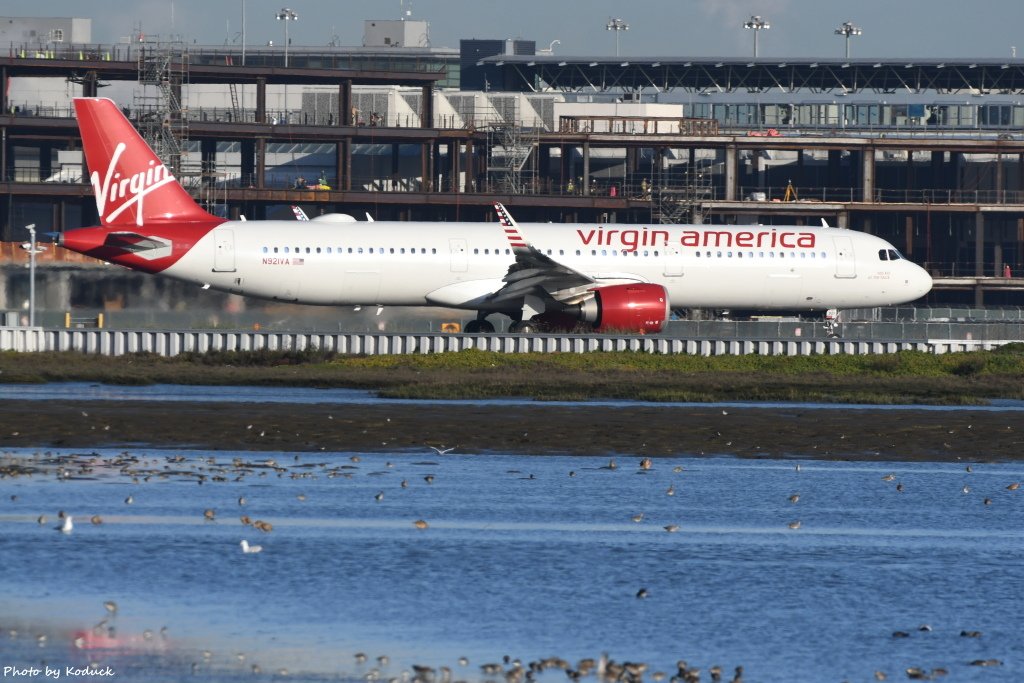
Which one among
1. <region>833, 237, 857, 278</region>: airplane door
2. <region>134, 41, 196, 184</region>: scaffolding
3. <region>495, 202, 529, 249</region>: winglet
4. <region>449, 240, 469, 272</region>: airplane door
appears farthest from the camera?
<region>134, 41, 196, 184</region>: scaffolding

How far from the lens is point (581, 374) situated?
44875mm

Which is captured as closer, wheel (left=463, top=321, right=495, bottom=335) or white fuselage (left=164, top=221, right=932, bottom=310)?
white fuselage (left=164, top=221, right=932, bottom=310)

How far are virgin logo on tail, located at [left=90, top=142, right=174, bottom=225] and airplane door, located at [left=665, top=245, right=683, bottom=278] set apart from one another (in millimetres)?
17274

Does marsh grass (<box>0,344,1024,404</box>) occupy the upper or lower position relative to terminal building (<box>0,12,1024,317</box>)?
lower

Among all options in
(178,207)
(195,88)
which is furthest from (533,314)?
(195,88)

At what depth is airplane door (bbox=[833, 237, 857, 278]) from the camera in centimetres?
5675

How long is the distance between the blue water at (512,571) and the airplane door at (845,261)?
3036 cm

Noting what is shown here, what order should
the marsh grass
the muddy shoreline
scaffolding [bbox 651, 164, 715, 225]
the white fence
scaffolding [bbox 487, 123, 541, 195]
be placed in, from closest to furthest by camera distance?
the muddy shoreline, the marsh grass, the white fence, scaffolding [bbox 651, 164, 715, 225], scaffolding [bbox 487, 123, 541, 195]

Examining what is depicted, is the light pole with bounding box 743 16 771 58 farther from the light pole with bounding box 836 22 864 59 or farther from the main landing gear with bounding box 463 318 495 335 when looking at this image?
the main landing gear with bounding box 463 318 495 335

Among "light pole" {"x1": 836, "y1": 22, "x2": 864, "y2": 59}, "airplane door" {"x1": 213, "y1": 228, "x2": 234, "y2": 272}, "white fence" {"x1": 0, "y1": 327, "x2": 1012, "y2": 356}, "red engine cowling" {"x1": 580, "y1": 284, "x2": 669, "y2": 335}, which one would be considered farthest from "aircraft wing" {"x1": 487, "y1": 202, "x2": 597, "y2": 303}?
"light pole" {"x1": 836, "y1": 22, "x2": 864, "y2": 59}

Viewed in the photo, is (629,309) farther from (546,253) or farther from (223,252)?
(223,252)

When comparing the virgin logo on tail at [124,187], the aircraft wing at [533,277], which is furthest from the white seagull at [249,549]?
the virgin logo on tail at [124,187]

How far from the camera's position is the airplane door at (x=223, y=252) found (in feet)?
171

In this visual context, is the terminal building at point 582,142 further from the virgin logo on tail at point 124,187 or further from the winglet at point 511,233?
the winglet at point 511,233
